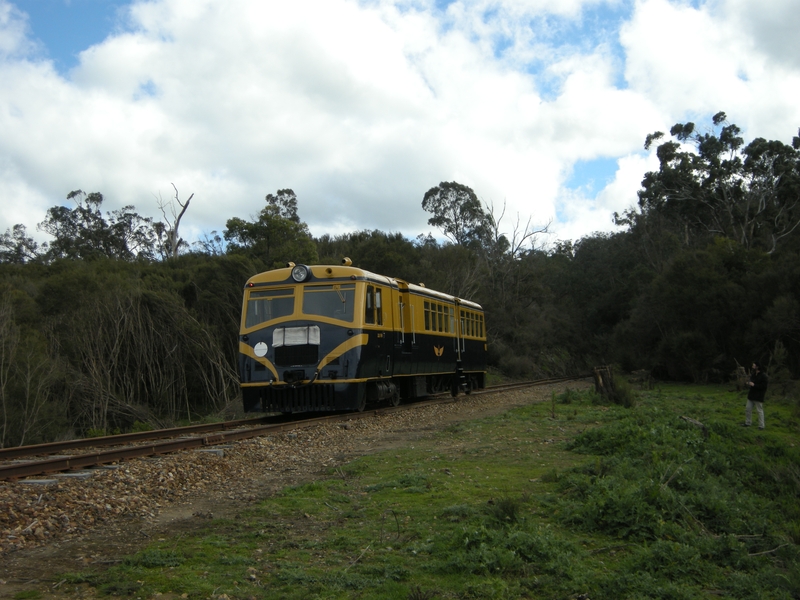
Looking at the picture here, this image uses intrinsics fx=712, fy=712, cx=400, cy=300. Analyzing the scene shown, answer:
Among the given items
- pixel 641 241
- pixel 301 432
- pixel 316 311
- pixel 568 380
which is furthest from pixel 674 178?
pixel 301 432

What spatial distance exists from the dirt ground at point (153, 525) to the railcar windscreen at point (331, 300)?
294cm

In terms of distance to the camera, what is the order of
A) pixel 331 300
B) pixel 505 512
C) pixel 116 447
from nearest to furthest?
1. pixel 505 512
2. pixel 116 447
3. pixel 331 300

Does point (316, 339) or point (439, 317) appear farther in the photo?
point (439, 317)

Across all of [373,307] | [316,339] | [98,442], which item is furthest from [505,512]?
[373,307]

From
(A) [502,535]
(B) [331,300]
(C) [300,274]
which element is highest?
(C) [300,274]

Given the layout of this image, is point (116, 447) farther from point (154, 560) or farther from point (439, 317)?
point (439, 317)

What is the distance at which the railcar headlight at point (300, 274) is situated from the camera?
14.7 meters

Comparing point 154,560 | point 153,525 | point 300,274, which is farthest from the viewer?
point 300,274

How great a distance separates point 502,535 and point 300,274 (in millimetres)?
10123

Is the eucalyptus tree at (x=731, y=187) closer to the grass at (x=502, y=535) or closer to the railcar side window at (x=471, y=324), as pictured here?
the railcar side window at (x=471, y=324)

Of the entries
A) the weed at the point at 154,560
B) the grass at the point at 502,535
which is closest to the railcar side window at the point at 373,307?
the grass at the point at 502,535

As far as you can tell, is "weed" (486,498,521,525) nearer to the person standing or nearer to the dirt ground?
the dirt ground

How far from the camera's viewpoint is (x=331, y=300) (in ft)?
47.9

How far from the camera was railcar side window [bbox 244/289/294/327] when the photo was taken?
1470cm
